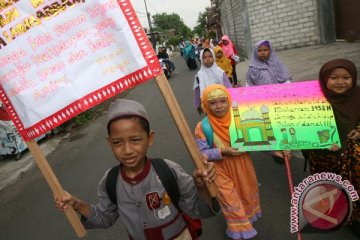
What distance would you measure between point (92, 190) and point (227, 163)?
2.69 meters

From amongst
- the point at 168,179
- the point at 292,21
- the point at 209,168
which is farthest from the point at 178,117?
the point at 292,21

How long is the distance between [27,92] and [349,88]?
2337mm

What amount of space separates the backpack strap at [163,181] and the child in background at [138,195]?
0.07ft

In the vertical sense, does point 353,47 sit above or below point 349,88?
below

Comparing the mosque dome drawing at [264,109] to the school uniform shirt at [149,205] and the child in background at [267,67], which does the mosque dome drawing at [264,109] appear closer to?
the school uniform shirt at [149,205]

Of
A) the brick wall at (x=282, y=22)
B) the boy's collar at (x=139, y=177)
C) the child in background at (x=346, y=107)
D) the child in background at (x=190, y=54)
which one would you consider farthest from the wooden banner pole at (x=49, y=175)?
the child in background at (x=190, y=54)

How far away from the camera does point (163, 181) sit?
1875 millimetres

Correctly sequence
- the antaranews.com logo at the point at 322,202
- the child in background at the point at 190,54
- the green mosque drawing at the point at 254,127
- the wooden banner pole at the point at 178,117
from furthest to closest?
the child in background at the point at 190,54, the green mosque drawing at the point at 254,127, the antaranews.com logo at the point at 322,202, the wooden banner pole at the point at 178,117

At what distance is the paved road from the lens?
3420mm

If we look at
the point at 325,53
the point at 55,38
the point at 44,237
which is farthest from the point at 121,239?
the point at 325,53

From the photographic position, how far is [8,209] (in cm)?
513

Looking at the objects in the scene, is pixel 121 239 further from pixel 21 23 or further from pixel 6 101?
pixel 21 23

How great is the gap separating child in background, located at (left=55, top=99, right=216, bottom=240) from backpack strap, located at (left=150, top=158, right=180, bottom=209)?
0.02 metres

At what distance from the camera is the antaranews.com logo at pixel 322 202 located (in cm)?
228
